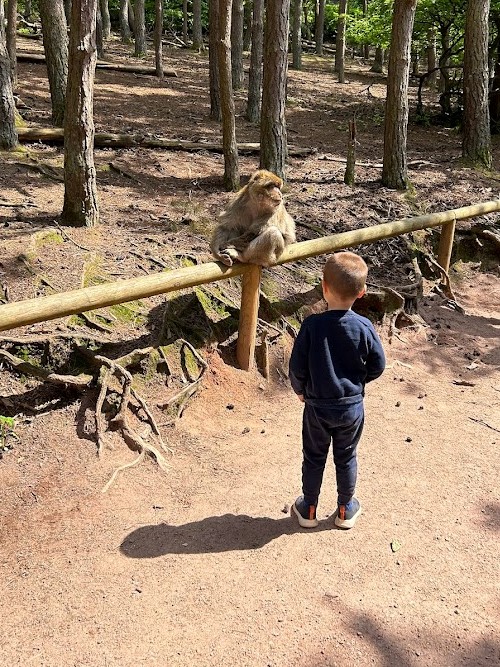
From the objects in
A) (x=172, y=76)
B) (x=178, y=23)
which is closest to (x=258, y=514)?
(x=172, y=76)

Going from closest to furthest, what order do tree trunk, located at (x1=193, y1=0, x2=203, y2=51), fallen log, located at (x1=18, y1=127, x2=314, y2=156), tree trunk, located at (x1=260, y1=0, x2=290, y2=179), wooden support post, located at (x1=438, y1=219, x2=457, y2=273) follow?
wooden support post, located at (x1=438, y1=219, x2=457, y2=273) < tree trunk, located at (x1=260, y1=0, x2=290, y2=179) < fallen log, located at (x1=18, y1=127, x2=314, y2=156) < tree trunk, located at (x1=193, y1=0, x2=203, y2=51)

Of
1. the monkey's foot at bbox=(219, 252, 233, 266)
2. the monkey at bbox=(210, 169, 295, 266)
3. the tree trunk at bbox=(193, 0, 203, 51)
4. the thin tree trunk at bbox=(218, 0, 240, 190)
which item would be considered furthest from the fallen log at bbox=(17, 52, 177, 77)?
the monkey's foot at bbox=(219, 252, 233, 266)

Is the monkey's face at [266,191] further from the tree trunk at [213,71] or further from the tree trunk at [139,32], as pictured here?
the tree trunk at [139,32]

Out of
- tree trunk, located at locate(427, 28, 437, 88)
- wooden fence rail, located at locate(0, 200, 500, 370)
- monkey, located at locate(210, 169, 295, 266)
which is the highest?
tree trunk, located at locate(427, 28, 437, 88)

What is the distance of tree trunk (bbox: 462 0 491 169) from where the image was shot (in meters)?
12.0

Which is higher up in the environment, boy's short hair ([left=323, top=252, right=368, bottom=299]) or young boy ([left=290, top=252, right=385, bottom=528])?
boy's short hair ([left=323, top=252, right=368, bottom=299])

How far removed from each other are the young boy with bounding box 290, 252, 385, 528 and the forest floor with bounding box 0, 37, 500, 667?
743mm

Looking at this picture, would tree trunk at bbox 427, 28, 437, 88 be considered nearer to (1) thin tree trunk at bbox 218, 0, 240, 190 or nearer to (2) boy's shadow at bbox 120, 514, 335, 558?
(1) thin tree trunk at bbox 218, 0, 240, 190

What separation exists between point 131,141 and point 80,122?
13.2ft

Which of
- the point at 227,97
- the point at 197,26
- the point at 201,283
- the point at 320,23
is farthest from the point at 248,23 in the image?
the point at 201,283

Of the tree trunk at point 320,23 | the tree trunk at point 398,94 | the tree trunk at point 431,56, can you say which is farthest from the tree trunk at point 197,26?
the tree trunk at point 398,94

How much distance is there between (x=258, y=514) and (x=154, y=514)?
706 millimetres

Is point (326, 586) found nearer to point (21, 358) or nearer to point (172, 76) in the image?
point (21, 358)

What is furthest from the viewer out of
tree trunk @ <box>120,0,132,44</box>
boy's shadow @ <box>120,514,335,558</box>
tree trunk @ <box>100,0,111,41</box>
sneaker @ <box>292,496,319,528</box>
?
tree trunk @ <box>120,0,132,44</box>
